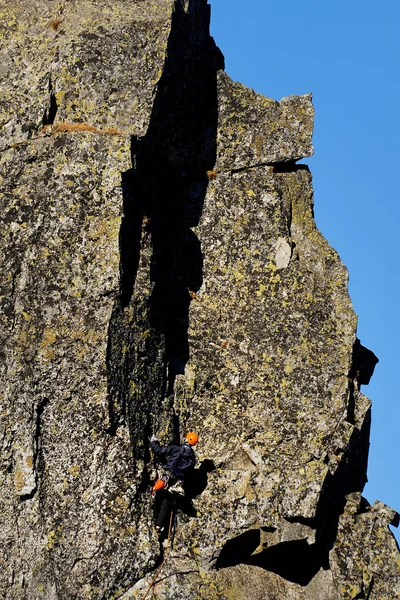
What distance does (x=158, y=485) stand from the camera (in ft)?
65.0

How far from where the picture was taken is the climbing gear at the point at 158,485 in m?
19.8

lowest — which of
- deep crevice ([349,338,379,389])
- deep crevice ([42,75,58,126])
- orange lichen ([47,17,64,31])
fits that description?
deep crevice ([349,338,379,389])

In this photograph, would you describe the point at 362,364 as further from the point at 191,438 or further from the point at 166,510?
the point at 166,510

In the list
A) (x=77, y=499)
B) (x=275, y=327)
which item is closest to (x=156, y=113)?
(x=275, y=327)

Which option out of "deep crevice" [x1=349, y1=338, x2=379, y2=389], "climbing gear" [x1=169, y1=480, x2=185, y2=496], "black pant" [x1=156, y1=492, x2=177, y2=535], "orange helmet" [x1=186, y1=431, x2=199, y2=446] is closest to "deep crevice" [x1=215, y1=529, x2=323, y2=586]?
"black pant" [x1=156, y1=492, x2=177, y2=535]

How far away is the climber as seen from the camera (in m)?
20.0

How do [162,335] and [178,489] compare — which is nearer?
[178,489]

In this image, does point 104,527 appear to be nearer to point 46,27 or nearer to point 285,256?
point 285,256

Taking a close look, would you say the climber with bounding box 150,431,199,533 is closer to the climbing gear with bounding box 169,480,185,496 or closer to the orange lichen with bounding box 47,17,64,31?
the climbing gear with bounding box 169,480,185,496

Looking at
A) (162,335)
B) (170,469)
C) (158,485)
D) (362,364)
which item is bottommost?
(158,485)

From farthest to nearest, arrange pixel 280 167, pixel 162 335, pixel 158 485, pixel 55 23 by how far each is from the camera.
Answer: pixel 280 167 < pixel 55 23 < pixel 162 335 < pixel 158 485

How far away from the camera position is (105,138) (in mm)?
21266

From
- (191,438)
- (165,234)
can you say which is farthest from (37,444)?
(165,234)

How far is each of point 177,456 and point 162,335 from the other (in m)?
2.94
